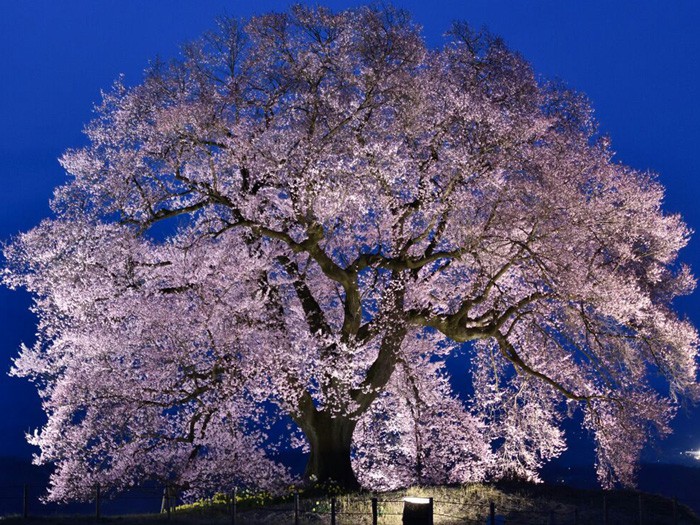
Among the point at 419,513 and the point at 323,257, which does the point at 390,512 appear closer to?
the point at 419,513

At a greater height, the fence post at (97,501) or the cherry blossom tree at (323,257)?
the cherry blossom tree at (323,257)

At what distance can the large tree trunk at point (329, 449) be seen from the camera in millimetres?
20656

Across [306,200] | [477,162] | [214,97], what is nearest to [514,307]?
[477,162]

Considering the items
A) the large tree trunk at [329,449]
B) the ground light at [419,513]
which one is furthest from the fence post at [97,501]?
the ground light at [419,513]

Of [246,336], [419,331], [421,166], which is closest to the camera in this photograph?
[246,336]

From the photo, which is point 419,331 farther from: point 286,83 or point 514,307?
point 286,83

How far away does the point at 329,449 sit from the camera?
20.9m

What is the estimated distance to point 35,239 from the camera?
2064 centimetres

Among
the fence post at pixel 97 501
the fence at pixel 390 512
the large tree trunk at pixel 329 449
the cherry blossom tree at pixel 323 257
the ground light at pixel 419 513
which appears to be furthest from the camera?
the large tree trunk at pixel 329 449

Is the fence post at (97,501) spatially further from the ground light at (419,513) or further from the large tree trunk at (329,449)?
the ground light at (419,513)

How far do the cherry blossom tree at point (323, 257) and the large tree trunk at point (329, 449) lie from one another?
2.5 inches

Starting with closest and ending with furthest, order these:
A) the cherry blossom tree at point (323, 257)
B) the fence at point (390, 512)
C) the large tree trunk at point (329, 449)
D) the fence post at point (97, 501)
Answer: the fence at point (390, 512) → the fence post at point (97, 501) → the cherry blossom tree at point (323, 257) → the large tree trunk at point (329, 449)

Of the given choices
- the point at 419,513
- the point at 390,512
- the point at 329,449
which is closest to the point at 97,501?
the point at 329,449

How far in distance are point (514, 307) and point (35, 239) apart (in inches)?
511
